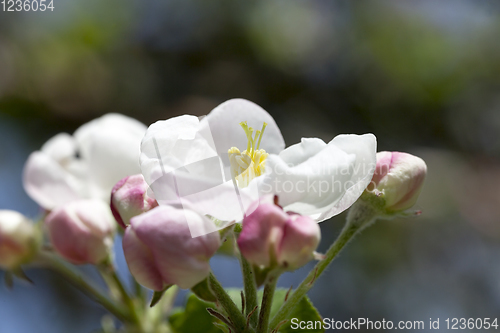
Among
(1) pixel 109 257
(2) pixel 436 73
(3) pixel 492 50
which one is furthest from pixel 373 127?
(1) pixel 109 257

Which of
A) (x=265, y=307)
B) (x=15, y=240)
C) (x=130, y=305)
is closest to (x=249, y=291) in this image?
(x=265, y=307)

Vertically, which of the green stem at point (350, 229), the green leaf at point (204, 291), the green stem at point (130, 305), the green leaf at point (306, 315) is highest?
the green leaf at point (204, 291)

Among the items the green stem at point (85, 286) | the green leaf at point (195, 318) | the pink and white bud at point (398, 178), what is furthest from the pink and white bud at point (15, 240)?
the pink and white bud at point (398, 178)

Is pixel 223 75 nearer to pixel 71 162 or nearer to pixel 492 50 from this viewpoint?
pixel 492 50

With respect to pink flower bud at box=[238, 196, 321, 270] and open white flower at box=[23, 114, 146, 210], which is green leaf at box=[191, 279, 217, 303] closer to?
pink flower bud at box=[238, 196, 321, 270]

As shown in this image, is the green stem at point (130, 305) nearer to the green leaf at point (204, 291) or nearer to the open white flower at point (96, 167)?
the open white flower at point (96, 167)
